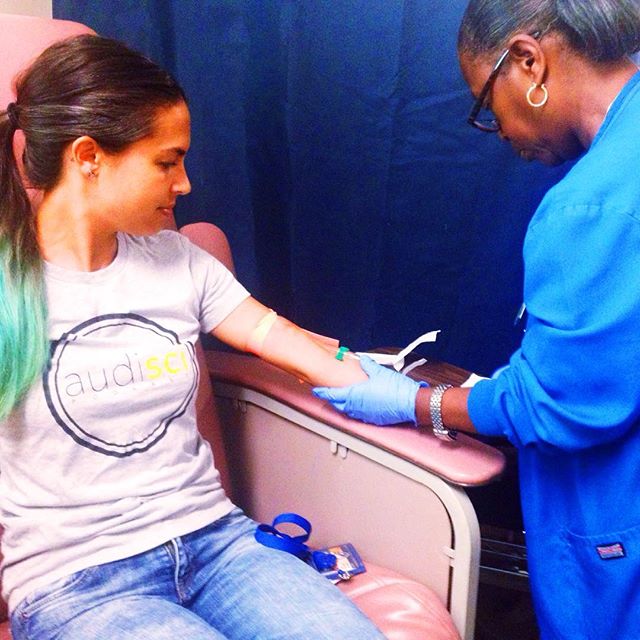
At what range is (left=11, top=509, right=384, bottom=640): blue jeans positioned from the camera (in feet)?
3.08

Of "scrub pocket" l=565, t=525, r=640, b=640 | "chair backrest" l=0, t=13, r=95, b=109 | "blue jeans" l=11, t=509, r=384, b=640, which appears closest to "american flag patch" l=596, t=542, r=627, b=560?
"scrub pocket" l=565, t=525, r=640, b=640

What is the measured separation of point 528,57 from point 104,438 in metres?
0.80

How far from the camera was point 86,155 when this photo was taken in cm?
103

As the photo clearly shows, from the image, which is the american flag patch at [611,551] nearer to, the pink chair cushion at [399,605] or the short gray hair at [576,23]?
the pink chair cushion at [399,605]

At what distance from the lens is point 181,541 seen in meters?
1.07

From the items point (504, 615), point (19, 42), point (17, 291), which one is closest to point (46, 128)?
point (17, 291)

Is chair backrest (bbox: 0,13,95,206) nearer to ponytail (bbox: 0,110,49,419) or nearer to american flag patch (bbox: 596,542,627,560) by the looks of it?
ponytail (bbox: 0,110,49,419)

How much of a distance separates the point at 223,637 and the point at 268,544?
0.62 feet

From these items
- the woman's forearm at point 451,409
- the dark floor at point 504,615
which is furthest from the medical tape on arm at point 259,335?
the dark floor at point 504,615

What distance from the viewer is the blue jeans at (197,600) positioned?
3.08ft

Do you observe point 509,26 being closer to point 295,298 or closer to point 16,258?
point 16,258

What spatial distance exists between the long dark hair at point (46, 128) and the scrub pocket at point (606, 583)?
0.82 meters

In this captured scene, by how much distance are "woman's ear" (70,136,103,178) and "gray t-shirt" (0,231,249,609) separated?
0.15 m

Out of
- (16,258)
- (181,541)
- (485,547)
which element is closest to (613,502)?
(181,541)
